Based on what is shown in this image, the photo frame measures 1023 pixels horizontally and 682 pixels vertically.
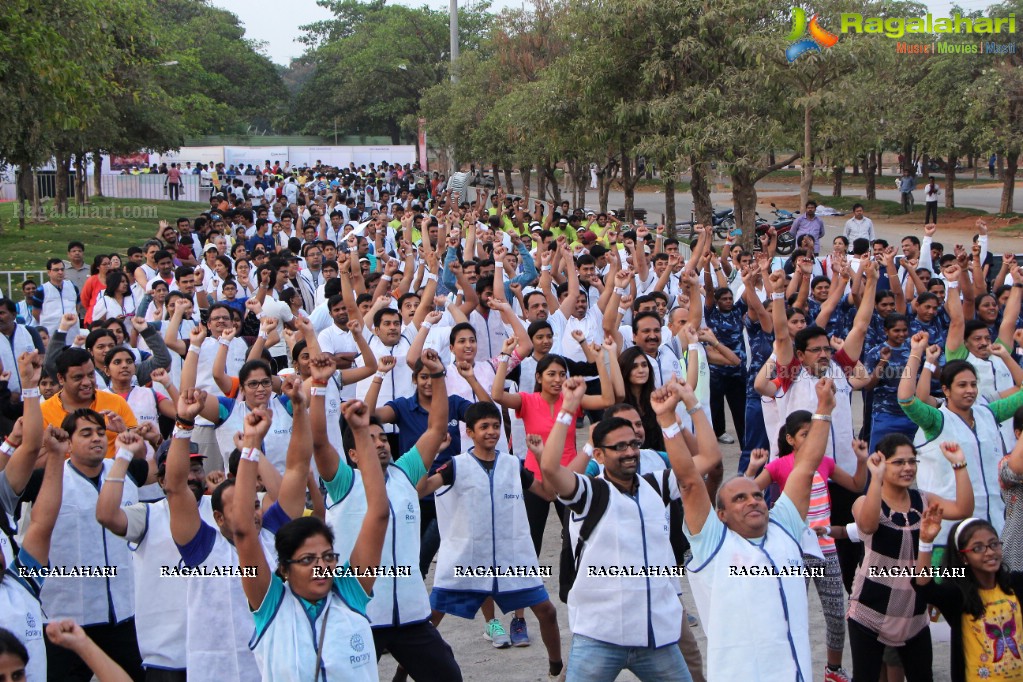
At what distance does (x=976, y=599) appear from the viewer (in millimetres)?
5184

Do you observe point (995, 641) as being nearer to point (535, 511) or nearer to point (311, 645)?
point (535, 511)

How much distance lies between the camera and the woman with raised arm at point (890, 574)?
5.38 meters

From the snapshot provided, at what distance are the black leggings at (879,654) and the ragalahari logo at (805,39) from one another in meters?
14.0

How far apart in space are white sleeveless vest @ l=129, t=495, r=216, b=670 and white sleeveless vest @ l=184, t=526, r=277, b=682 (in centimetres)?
17

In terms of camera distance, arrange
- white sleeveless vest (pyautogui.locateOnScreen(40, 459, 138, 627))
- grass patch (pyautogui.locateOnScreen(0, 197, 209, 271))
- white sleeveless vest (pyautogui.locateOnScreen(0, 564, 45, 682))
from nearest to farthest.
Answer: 1. white sleeveless vest (pyautogui.locateOnScreen(0, 564, 45, 682))
2. white sleeveless vest (pyautogui.locateOnScreen(40, 459, 138, 627))
3. grass patch (pyautogui.locateOnScreen(0, 197, 209, 271))

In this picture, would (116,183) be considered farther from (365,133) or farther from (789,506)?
(789,506)

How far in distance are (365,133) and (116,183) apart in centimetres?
2506

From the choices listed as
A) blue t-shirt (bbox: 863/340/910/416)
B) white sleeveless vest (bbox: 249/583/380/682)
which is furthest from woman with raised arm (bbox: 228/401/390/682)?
blue t-shirt (bbox: 863/340/910/416)

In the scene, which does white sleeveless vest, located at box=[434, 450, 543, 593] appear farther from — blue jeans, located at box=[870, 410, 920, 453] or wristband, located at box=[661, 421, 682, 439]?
blue jeans, located at box=[870, 410, 920, 453]

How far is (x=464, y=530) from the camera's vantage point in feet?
19.4

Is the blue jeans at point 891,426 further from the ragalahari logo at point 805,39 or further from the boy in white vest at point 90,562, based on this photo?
the ragalahari logo at point 805,39

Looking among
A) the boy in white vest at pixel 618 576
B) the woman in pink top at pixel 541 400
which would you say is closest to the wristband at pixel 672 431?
the boy in white vest at pixel 618 576

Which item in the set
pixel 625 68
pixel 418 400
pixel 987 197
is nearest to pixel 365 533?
pixel 418 400

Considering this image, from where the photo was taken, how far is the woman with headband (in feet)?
16.9
